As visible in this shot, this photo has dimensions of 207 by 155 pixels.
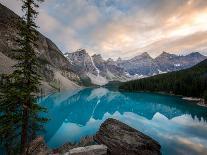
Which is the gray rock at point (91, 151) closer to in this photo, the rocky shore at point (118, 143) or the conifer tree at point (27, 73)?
the rocky shore at point (118, 143)

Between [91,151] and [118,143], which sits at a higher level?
[118,143]

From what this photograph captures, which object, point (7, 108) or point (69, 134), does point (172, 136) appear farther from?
point (7, 108)

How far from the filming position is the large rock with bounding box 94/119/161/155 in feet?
63.7

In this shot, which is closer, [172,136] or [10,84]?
[10,84]

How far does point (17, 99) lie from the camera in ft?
76.1

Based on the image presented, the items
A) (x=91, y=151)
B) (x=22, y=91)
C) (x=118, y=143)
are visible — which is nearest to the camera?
(x=91, y=151)

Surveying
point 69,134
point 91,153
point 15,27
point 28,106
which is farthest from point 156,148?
point 69,134

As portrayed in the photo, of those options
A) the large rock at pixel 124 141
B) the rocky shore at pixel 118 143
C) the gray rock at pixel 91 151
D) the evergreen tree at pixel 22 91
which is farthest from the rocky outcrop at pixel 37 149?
the gray rock at pixel 91 151

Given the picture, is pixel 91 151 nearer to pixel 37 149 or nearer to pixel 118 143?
pixel 118 143

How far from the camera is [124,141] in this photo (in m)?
19.8

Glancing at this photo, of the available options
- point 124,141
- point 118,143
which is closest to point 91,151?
point 118,143

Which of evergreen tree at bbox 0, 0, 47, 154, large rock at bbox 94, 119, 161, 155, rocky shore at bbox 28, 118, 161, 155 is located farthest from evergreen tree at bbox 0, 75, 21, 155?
large rock at bbox 94, 119, 161, 155

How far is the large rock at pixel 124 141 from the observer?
63.7 ft

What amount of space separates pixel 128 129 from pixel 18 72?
477 inches
